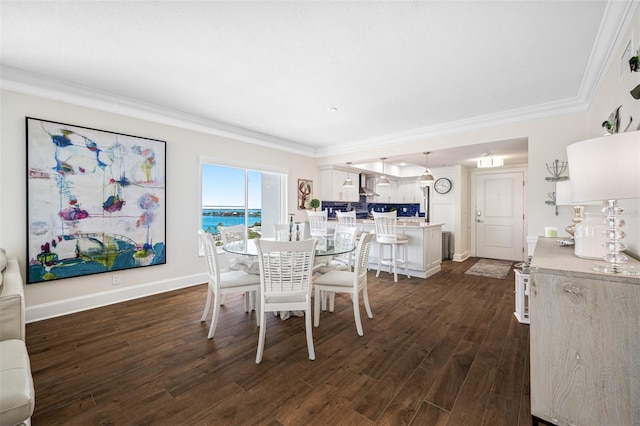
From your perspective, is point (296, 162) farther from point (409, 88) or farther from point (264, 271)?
point (264, 271)

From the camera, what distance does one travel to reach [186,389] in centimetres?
188

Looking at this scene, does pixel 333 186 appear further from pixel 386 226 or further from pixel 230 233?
pixel 230 233

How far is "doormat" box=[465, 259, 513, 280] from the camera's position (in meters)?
5.11

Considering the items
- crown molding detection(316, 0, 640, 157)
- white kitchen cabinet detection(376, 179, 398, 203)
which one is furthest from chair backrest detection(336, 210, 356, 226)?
white kitchen cabinet detection(376, 179, 398, 203)

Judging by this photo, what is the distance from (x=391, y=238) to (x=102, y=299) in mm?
4134

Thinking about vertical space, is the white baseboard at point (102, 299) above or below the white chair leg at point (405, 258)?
below

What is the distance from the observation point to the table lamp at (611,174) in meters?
1.11

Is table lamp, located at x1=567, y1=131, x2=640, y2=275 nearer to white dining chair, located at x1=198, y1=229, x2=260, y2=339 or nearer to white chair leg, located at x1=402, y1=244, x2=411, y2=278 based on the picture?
white dining chair, located at x1=198, y1=229, x2=260, y2=339

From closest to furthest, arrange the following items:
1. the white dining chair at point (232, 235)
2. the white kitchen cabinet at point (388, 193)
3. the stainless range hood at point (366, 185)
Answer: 1. the white dining chair at point (232, 235)
2. the stainless range hood at point (366, 185)
3. the white kitchen cabinet at point (388, 193)

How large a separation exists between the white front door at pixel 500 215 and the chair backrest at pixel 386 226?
3519 mm

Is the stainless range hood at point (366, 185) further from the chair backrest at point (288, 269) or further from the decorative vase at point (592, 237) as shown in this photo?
the decorative vase at point (592, 237)

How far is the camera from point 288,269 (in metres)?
2.26

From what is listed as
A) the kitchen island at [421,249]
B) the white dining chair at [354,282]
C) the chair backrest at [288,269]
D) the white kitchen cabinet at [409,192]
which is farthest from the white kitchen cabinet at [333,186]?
the chair backrest at [288,269]

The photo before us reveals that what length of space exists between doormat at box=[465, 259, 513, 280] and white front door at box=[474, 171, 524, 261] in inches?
14.7
